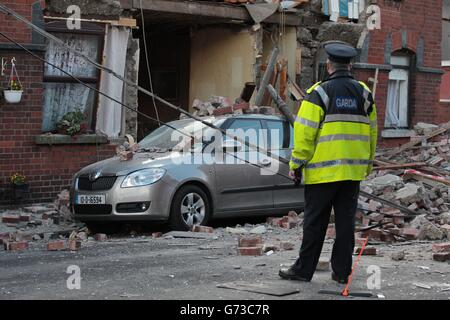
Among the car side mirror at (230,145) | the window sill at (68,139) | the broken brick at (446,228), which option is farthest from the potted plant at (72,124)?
the broken brick at (446,228)

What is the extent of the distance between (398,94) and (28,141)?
9.90 meters

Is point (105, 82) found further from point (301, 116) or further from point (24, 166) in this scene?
point (301, 116)

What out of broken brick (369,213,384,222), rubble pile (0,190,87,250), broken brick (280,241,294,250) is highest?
broken brick (369,213,384,222)

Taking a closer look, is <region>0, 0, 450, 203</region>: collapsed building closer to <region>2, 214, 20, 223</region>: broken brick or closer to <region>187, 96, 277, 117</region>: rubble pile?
<region>2, 214, 20, 223</region>: broken brick

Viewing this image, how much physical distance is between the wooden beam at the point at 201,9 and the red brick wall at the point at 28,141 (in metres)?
2.12

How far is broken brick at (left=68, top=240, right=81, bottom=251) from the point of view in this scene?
9867 mm

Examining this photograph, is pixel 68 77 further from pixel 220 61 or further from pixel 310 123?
pixel 310 123

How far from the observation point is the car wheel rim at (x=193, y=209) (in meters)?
11.2

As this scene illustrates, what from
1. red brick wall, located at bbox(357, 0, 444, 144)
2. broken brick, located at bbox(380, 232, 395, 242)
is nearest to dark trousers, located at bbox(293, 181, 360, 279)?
broken brick, located at bbox(380, 232, 395, 242)

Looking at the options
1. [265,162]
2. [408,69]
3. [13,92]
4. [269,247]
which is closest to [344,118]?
[269,247]

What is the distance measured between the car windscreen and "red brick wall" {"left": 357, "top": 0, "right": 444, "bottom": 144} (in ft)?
25.4

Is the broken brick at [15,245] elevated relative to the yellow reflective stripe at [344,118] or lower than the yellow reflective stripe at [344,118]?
lower

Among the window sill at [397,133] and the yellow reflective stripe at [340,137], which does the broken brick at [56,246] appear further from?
the window sill at [397,133]

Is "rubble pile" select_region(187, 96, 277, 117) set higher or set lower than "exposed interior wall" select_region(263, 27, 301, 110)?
lower
